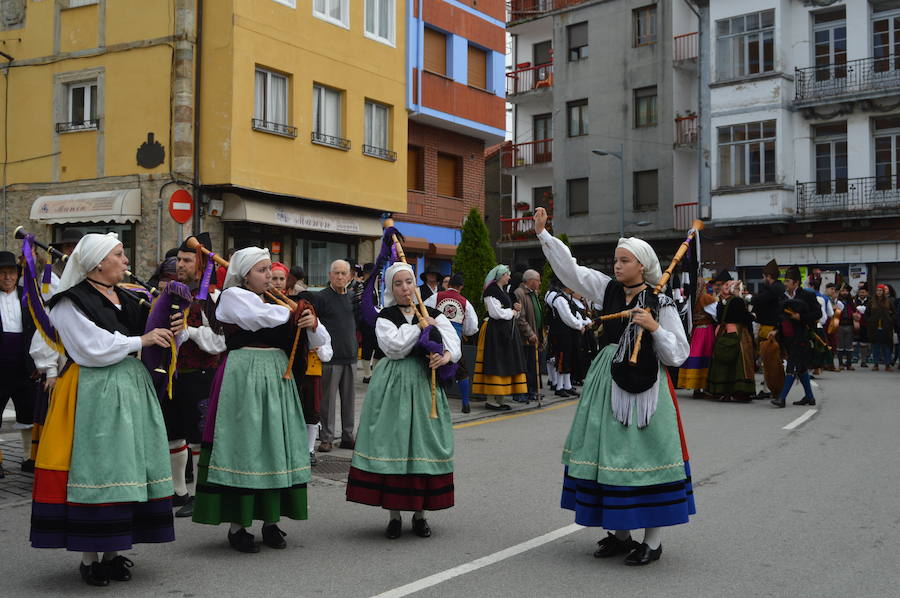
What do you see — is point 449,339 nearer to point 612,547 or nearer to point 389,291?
point 389,291

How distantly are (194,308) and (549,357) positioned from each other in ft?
33.1

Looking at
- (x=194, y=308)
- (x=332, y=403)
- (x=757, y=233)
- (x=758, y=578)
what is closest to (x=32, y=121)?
(x=332, y=403)

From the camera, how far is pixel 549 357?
54.9ft

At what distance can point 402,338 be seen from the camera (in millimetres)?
6656

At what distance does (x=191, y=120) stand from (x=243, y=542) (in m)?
15.1

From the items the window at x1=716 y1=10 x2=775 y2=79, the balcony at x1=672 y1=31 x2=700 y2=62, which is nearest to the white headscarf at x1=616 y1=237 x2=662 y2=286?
the window at x1=716 y1=10 x2=775 y2=79

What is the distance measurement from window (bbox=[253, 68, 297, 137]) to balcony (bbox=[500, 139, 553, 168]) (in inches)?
807

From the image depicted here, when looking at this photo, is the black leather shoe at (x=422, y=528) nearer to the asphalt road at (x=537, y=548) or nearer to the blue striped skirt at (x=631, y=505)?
the asphalt road at (x=537, y=548)

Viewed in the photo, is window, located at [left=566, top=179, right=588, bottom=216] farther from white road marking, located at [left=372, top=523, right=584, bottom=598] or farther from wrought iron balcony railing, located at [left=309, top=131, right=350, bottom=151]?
white road marking, located at [left=372, top=523, right=584, bottom=598]

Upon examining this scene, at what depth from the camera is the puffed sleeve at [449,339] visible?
6.77m

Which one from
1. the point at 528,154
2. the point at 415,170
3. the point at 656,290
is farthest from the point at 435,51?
the point at 656,290

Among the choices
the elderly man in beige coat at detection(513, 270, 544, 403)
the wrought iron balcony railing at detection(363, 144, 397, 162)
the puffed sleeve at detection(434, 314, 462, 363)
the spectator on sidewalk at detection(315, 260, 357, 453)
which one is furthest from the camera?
the wrought iron balcony railing at detection(363, 144, 397, 162)

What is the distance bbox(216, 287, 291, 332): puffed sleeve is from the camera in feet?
20.5

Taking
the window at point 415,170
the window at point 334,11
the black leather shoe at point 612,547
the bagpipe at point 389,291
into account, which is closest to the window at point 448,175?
the window at point 415,170
